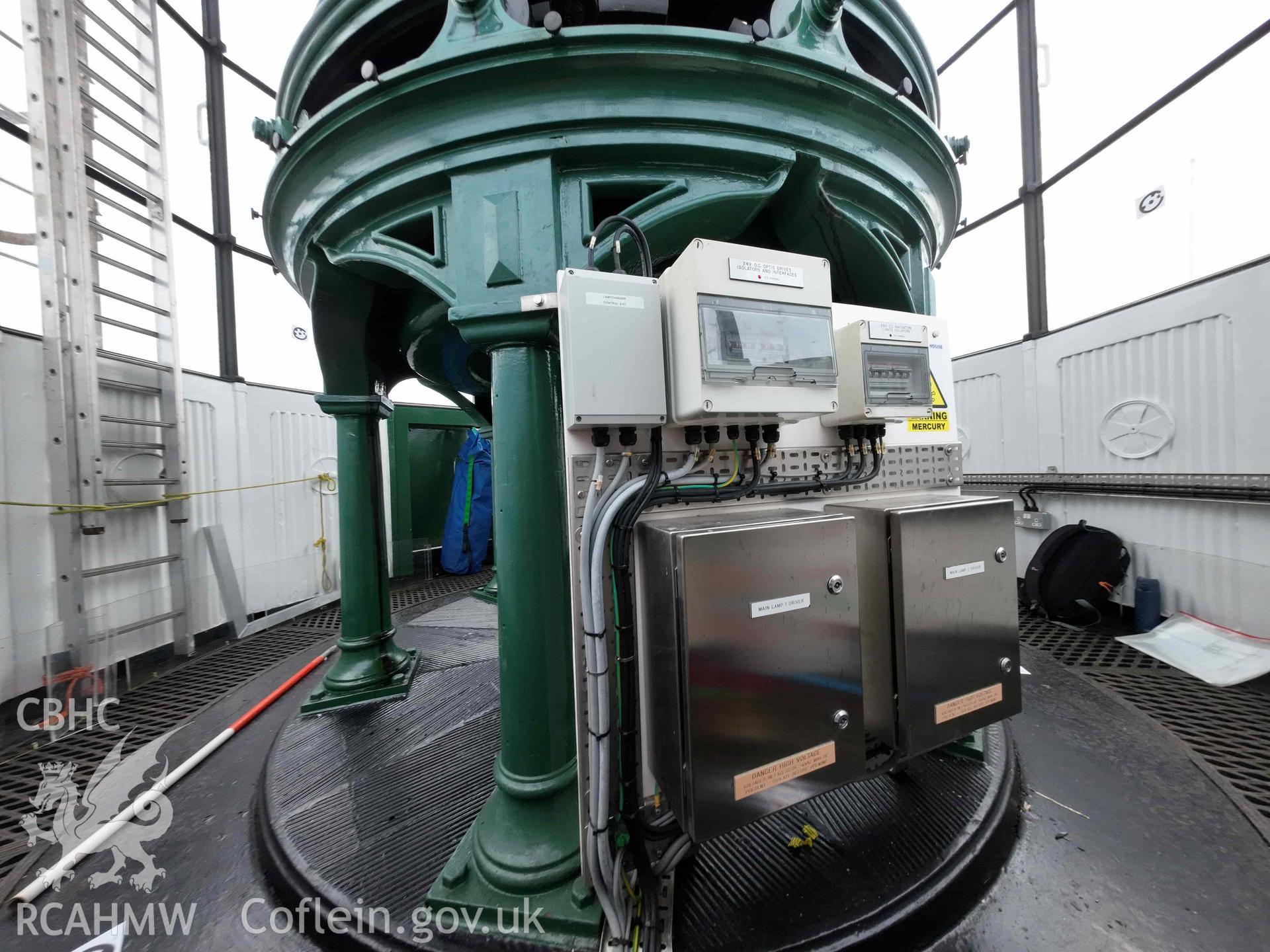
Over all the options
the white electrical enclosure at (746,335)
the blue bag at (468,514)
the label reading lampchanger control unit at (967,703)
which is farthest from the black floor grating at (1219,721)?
the blue bag at (468,514)

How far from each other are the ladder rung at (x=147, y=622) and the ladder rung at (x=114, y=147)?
3.34 m

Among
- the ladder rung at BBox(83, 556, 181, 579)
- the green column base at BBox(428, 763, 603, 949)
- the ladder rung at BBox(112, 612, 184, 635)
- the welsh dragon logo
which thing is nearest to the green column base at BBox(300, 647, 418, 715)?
the welsh dragon logo

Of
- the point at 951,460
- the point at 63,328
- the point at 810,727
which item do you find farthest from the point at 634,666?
the point at 63,328

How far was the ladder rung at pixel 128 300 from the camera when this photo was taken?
3.16 m

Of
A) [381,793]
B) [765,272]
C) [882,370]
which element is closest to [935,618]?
[882,370]

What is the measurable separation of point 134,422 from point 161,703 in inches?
74.2

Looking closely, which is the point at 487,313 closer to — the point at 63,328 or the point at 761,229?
the point at 761,229

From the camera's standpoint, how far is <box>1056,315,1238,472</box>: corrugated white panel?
2904mm

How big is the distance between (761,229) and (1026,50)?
4605 mm

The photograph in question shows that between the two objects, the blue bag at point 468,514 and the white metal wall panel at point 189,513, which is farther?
the blue bag at point 468,514

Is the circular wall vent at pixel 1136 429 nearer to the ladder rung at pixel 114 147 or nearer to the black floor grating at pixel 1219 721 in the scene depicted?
the black floor grating at pixel 1219 721

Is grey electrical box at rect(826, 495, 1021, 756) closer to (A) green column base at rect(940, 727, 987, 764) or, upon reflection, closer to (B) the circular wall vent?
(A) green column base at rect(940, 727, 987, 764)

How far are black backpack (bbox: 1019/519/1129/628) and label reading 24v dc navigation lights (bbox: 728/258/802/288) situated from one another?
145 inches

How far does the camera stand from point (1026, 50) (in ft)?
13.4
